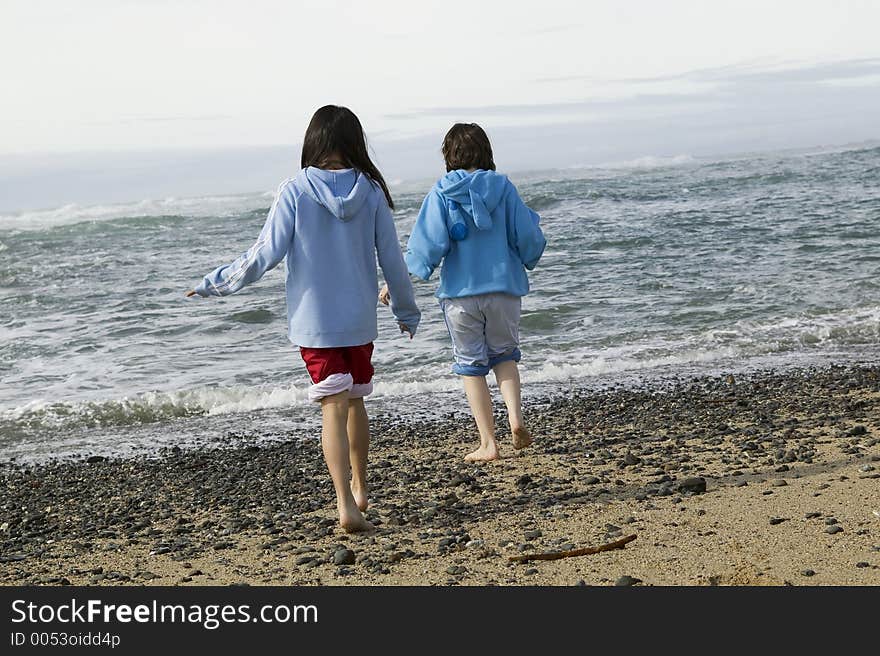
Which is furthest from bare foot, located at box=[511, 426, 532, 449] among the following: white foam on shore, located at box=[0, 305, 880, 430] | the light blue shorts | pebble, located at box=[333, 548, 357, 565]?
white foam on shore, located at box=[0, 305, 880, 430]

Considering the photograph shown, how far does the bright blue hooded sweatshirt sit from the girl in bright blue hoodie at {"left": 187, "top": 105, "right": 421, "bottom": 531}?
3.50 ft

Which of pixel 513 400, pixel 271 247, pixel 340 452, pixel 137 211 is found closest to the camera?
pixel 271 247

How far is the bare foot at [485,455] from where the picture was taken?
6277 millimetres

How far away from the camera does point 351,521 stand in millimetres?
4934

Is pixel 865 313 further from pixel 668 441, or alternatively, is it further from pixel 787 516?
pixel 787 516

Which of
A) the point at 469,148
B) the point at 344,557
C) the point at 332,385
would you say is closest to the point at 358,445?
the point at 332,385

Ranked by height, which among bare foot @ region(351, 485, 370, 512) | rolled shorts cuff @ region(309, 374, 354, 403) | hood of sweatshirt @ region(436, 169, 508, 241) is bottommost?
bare foot @ region(351, 485, 370, 512)

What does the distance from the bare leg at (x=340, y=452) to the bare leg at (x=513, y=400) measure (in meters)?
1.61

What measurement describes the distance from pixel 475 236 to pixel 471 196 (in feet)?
0.83

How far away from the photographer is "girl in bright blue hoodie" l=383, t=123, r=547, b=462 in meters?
5.95

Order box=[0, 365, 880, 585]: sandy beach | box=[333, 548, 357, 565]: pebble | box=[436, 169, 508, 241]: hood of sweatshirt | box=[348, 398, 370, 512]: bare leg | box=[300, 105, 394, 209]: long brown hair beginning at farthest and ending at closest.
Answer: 1. box=[436, 169, 508, 241]: hood of sweatshirt
2. box=[348, 398, 370, 512]: bare leg
3. box=[300, 105, 394, 209]: long brown hair
4. box=[333, 548, 357, 565]: pebble
5. box=[0, 365, 880, 585]: sandy beach

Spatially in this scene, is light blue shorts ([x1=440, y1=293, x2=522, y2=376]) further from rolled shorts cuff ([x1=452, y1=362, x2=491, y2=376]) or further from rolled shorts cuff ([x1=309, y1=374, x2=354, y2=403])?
rolled shorts cuff ([x1=309, y1=374, x2=354, y2=403])

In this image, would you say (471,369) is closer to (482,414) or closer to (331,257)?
(482,414)

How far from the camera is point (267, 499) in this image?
5.89m
